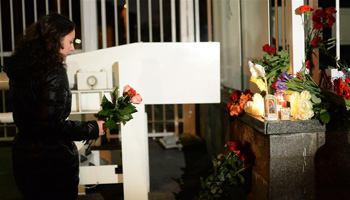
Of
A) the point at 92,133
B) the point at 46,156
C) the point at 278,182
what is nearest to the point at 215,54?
the point at 278,182

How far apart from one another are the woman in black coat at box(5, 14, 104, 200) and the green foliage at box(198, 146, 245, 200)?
1.46 meters

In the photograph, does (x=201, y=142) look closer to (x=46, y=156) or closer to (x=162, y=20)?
(x=162, y=20)

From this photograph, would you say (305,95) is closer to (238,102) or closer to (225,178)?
(238,102)

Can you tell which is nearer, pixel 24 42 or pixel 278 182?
pixel 24 42

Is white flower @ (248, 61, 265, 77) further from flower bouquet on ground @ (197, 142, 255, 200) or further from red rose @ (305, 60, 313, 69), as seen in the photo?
flower bouquet on ground @ (197, 142, 255, 200)

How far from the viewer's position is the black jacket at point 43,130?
6.40ft

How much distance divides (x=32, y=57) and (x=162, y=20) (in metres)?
4.14

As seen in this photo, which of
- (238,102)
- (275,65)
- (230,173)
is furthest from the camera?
(238,102)

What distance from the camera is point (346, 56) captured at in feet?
10.4

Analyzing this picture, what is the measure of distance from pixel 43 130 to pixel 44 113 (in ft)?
0.33

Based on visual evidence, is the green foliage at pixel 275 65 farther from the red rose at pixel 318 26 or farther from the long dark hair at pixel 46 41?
the long dark hair at pixel 46 41

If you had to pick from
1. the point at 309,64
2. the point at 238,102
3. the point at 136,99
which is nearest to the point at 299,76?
the point at 309,64

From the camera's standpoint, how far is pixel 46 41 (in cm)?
205

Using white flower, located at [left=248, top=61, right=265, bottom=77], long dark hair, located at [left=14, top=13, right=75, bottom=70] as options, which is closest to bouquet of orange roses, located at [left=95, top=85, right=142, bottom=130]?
long dark hair, located at [left=14, top=13, right=75, bottom=70]
